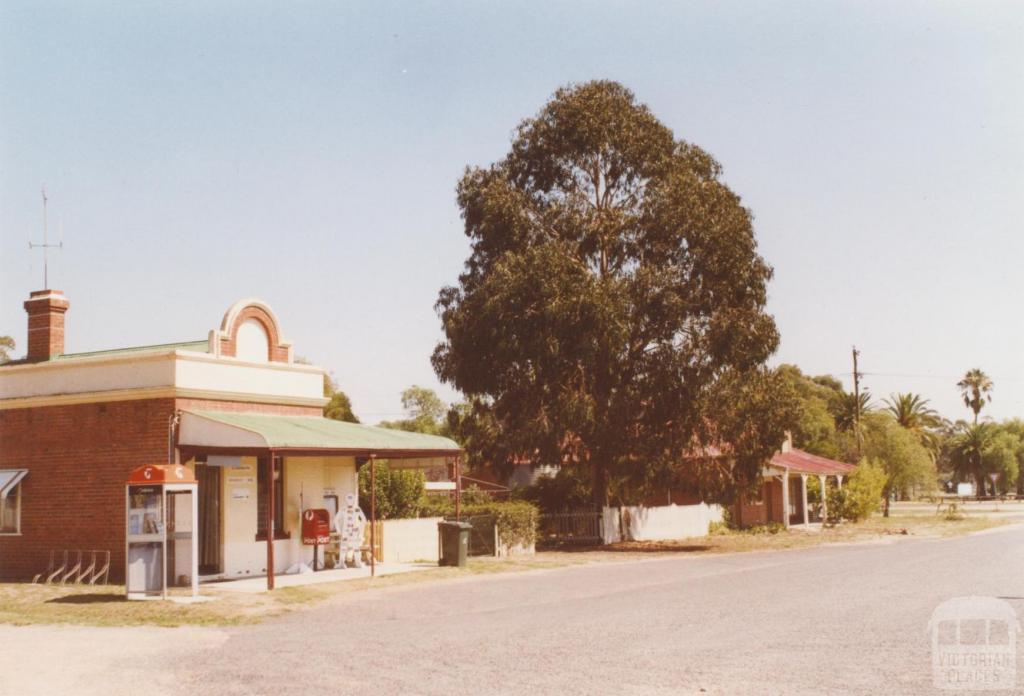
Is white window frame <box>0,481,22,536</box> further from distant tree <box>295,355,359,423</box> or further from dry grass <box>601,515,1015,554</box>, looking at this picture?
distant tree <box>295,355,359,423</box>

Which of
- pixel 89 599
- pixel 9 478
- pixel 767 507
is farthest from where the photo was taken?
pixel 767 507

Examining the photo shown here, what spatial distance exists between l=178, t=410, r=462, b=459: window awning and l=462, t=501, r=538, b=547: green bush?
432 centimetres

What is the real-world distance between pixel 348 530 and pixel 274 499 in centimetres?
199

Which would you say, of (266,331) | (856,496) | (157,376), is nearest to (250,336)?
(266,331)

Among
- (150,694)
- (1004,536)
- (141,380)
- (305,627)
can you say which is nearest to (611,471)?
(1004,536)

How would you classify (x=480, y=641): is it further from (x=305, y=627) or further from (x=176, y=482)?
(x=176, y=482)

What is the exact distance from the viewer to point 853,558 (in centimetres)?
2681

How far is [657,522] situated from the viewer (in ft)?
124

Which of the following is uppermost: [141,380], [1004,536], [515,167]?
[515,167]

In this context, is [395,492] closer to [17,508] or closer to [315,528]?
[315,528]

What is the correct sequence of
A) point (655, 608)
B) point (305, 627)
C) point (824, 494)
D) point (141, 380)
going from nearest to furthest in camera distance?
1. point (305, 627)
2. point (655, 608)
3. point (141, 380)
4. point (824, 494)

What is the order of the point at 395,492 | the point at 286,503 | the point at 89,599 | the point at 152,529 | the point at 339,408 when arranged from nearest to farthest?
1. the point at 89,599
2. the point at 152,529
3. the point at 286,503
4. the point at 395,492
5. the point at 339,408

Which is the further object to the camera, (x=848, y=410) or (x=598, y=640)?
(x=848, y=410)

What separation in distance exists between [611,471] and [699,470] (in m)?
3.51
